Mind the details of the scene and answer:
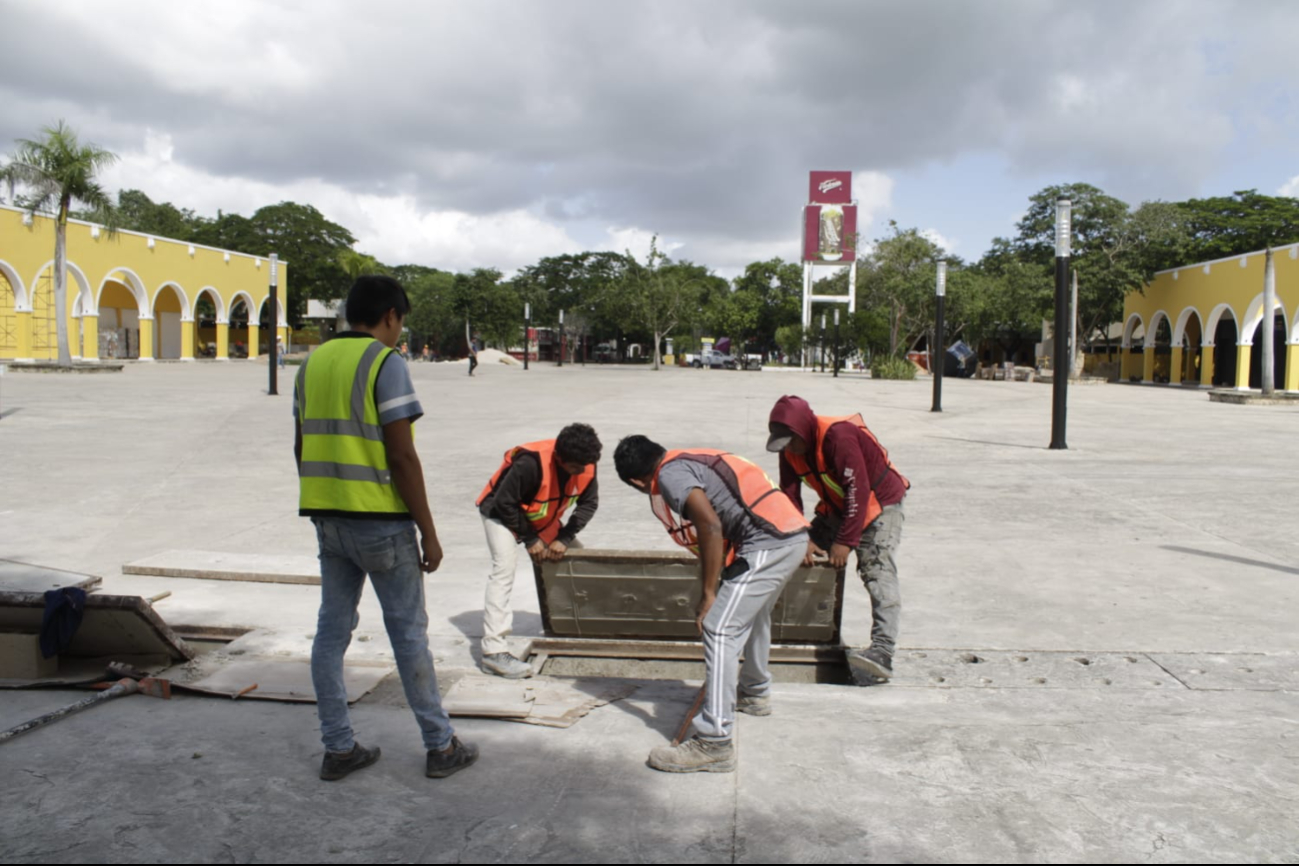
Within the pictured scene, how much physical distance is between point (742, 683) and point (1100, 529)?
548 centimetres

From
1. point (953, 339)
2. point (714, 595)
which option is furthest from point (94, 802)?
point (953, 339)

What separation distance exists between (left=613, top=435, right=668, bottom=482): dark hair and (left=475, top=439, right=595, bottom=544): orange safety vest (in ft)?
3.34

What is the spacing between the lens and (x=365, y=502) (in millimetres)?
3305

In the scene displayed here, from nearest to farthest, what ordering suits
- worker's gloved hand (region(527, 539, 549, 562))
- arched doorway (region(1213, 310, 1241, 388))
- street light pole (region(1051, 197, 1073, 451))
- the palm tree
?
worker's gloved hand (region(527, 539, 549, 562))
street light pole (region(1051, 197, 1073, 451))
the palm tree
arched doorway (region(1213, 310, 1241, 388))

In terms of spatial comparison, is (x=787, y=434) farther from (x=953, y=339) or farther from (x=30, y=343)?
(x=953, y=339)

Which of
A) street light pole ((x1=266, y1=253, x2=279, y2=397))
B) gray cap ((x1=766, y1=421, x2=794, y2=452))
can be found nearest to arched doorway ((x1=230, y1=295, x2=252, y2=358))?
street light pole ((x1=266, y1=253, x2=279, y2=397))

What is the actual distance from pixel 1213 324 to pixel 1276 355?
2.65 m

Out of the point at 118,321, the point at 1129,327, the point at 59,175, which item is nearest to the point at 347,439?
the point at 59,175

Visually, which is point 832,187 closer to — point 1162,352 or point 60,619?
point 1162,352

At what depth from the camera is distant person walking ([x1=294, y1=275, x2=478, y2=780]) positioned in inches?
130

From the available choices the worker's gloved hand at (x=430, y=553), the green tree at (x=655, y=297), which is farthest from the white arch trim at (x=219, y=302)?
the worker's gloved hand at (x=430, y=553)

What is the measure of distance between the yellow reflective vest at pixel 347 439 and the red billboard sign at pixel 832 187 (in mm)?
60682

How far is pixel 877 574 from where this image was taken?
4867mm

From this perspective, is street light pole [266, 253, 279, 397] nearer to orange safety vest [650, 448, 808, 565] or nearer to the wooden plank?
the wooden plank
